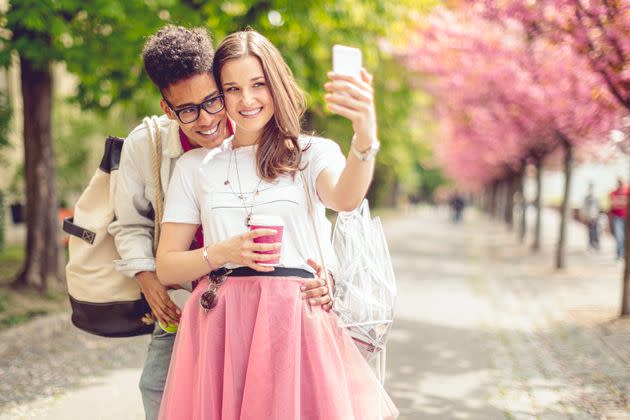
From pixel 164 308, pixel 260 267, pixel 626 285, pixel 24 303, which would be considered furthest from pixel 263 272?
pixel 626 285

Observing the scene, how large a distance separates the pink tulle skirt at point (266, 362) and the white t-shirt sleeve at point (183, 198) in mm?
261

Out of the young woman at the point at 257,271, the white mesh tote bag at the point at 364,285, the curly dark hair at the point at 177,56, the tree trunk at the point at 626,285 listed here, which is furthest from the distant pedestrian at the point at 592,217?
the curly dark hair at the point at 177,56

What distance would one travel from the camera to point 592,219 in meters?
16.7

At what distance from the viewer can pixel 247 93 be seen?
7.32 ft

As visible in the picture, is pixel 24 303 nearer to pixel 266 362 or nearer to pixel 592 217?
pixel 266 362

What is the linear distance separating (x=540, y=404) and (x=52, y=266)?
21.8 ft

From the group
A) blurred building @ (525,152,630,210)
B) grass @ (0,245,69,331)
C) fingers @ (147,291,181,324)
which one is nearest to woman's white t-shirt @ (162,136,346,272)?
fingers @ (147,291,181,324)

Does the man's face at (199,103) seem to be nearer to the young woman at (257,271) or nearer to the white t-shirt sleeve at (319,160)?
the young woman at (257,271)

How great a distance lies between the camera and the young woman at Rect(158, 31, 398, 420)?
2.23 meters

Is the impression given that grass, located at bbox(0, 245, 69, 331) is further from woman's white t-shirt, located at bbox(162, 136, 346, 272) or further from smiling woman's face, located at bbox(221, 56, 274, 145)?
smiling woman's face, located at bbox(221, 56, 274, 145)

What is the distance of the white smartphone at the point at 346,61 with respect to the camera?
6.07 ft

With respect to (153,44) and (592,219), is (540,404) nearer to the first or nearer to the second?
(153,44)

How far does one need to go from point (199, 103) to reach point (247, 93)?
0.78 feet

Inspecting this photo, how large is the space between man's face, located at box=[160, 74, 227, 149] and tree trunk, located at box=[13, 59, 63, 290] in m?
6.85
